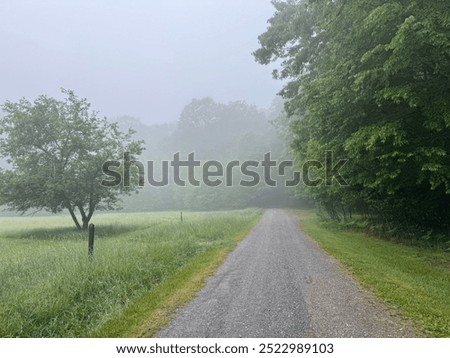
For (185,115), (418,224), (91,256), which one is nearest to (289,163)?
(418,224)

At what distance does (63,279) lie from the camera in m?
7.41

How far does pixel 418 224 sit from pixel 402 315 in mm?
12950

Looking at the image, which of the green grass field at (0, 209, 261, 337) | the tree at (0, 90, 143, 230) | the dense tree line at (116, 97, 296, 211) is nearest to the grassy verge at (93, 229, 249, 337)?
the green grass field at (0, 209, 261, 337)

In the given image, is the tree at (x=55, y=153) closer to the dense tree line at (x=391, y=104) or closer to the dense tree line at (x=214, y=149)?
the dense tree line at (x=391, y=104)

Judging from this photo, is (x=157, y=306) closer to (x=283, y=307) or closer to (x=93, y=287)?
(x=93, y=287)

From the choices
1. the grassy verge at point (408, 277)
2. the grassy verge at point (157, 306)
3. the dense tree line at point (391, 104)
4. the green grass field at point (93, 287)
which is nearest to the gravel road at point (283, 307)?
the grassy verge at point (157, 306)

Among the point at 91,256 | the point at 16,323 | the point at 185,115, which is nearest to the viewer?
the point at 16,323

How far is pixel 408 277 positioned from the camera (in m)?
8.74

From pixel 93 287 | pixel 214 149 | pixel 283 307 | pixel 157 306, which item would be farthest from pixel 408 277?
pixel 214 149

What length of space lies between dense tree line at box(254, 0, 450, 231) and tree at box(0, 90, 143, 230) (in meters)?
18.3

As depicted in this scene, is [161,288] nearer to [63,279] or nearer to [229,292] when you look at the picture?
[229,292]

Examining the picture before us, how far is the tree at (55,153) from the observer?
23750mm

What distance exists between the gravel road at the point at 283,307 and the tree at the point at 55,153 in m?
19.4

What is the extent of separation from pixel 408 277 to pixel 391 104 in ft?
25.7
